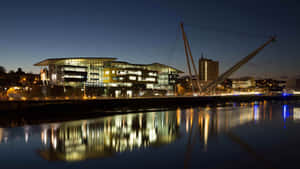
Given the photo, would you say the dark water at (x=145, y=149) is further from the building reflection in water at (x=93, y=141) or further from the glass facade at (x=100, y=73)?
the glass facade at (x=100, y=73)

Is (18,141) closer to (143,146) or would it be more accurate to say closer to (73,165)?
(73,165)

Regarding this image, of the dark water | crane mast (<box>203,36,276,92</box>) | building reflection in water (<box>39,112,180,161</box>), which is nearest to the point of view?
the dark water

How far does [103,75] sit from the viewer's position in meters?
68.9

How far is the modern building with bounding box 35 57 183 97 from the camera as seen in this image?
60.7 metres

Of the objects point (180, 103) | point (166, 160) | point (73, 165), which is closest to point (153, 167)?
point (166, 160)

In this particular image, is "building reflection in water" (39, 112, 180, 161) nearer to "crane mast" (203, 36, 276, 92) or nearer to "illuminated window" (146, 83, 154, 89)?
"crane mast" (203, 36, 276, 92)

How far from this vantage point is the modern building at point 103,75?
2391 inches

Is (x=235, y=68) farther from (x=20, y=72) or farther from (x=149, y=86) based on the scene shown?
(x=20, y=72)

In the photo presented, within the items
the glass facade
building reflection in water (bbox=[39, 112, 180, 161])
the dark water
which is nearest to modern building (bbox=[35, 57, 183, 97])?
the glass facade

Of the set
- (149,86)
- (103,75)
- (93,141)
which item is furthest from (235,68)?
(93,141)

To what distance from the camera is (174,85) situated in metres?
85.4

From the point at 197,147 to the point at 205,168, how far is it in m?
3.71

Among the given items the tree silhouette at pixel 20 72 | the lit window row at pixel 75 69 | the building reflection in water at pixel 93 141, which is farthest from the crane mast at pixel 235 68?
the tree silhouette at pixel 20 72

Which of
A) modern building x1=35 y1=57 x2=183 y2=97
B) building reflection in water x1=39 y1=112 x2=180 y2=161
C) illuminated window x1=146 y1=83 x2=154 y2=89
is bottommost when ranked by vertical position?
building reflection in water x1=39 y1=112 x2=180 y2=161
